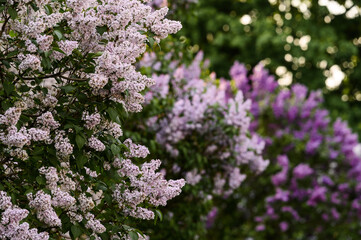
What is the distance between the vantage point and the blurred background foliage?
44.1ft

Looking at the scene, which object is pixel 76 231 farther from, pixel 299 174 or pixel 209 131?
pixel 299 174

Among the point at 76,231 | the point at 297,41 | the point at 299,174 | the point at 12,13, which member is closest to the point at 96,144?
the point at 76,231

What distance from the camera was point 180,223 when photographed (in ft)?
18.8

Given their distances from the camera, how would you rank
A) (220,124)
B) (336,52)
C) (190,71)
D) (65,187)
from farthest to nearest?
1. (336,52)
2. (190,71)
3. (220,124)
4. (65,187)

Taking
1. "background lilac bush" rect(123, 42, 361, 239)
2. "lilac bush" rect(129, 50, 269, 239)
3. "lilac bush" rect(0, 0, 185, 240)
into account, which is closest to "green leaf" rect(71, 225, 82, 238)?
"lilac bush" rect(0, 0, 185, 240)

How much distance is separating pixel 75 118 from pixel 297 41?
11.7m

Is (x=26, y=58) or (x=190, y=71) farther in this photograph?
(x=190, y=71)

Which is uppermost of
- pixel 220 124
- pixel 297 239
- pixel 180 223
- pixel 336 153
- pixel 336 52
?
pixel 336 52

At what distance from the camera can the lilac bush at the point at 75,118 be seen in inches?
108

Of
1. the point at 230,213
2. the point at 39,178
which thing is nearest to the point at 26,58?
the point at 39,178

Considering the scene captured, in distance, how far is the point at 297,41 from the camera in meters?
13.9

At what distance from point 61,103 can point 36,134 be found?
0.31 metres

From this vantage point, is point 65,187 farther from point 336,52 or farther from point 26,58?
point 336,52

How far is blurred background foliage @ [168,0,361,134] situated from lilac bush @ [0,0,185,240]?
1034 centimetres
